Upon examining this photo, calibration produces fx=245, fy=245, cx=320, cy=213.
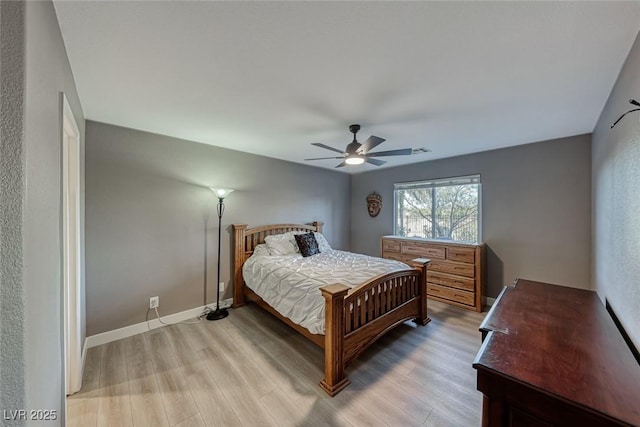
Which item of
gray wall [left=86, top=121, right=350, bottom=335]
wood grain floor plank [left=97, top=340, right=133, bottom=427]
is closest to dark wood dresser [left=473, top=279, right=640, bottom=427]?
wood grain floor plank [left=97, top=340, right=133, bottom=427]

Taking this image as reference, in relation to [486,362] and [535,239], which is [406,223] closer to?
[535,239]

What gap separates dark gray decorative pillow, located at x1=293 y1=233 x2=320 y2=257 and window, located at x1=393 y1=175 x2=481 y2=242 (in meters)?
1.95

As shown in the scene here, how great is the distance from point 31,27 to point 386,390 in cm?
279

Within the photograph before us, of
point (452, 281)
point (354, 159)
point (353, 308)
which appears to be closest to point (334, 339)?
point (353, 308)

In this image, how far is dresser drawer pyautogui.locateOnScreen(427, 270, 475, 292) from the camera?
Result: 350 centimetres

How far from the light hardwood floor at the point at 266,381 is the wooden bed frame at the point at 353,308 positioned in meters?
0.19

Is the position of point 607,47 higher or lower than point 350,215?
higher

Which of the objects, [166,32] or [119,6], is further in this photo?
[166,32]

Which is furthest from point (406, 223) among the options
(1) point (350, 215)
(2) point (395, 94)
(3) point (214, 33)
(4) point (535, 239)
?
(3) point (214, 33)

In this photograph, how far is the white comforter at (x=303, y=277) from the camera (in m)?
2.34

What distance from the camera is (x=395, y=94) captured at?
1.98 meters

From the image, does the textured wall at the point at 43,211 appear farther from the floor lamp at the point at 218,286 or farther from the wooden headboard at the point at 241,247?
the wooden headboard at the point at 241,247

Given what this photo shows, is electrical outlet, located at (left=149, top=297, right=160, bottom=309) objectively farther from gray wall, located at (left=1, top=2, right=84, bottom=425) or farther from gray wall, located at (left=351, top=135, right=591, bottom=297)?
gray wall, located at (left=351, top=135, right=591, bottom=297)

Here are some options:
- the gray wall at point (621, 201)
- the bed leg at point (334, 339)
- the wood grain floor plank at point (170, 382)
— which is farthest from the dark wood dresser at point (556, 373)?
the wood grain floor plank at point (170, 382)
